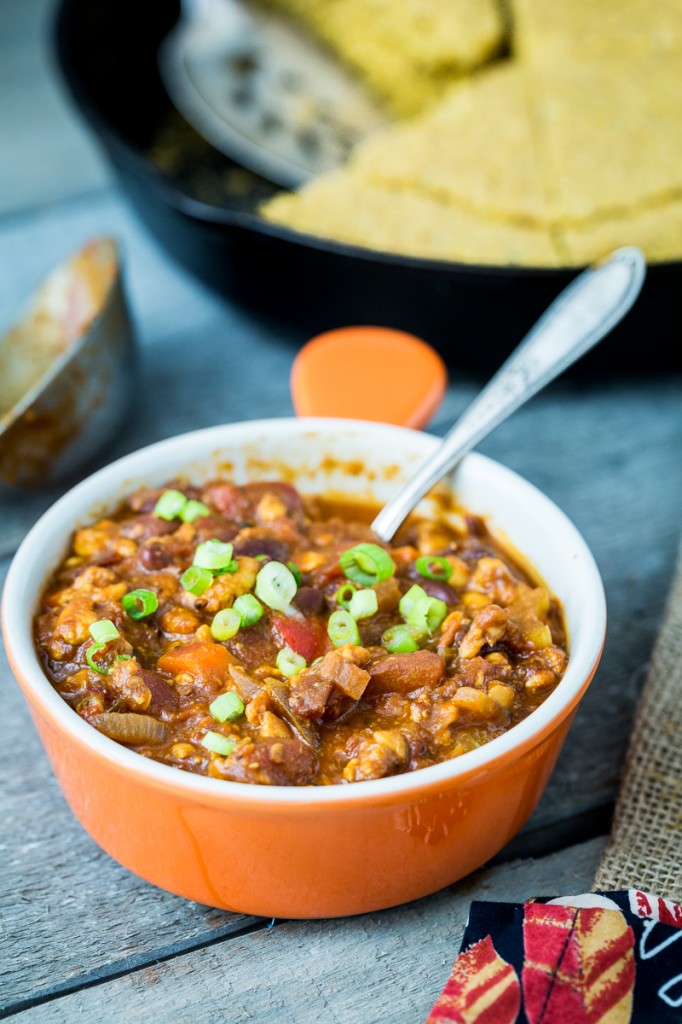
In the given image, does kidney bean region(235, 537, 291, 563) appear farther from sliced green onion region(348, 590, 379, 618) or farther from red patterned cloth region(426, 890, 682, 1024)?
red patterned cloth region(426, 890, 682, 1024)

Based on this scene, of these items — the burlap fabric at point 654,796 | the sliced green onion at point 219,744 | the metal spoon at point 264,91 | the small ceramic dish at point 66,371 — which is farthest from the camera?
the metal spoon at point 264,91

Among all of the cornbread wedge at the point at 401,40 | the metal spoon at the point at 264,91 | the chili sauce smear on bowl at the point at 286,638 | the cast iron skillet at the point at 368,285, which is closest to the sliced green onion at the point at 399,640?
the chili sauce smear on bowl at the point at 286,638

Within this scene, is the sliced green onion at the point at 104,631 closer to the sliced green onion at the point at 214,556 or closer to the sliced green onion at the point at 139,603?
the sliced green onion at the point at 139,603

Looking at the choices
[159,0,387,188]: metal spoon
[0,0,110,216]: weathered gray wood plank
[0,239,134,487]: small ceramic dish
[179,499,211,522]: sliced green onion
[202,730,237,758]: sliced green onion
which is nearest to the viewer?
[202,730,237,758]: sliced green onion

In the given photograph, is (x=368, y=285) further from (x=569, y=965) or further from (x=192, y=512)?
(x=569, y=965)

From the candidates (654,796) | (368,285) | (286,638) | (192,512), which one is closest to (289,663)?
(286,638)

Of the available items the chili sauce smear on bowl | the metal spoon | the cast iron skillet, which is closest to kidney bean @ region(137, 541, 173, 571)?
the chili sauce smear on bowl
